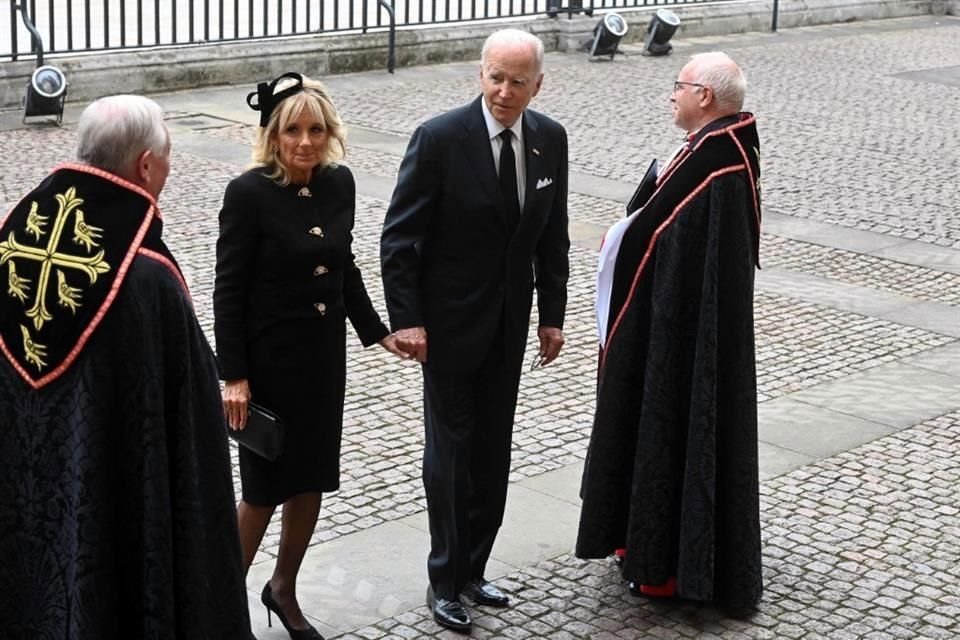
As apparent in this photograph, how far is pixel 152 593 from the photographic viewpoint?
3.72 meters

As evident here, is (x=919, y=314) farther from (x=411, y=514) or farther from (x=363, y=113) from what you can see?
(x=363, y=113)

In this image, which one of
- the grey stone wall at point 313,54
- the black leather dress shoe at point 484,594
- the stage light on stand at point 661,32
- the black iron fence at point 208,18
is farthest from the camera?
the stage light on stand at point 661,32

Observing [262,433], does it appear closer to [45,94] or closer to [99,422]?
[99,422]

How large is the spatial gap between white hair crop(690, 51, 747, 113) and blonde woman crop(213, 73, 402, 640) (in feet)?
3.90

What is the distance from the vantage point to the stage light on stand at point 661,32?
18.5 metres

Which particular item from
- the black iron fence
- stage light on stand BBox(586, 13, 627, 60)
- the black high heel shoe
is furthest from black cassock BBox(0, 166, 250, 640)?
stage light on stand BBox(586, 13, 627, 60)

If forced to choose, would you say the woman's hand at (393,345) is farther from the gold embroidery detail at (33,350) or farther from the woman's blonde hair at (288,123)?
the gold embroidery detail at (33,350)

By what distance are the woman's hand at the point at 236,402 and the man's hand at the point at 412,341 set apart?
540mm

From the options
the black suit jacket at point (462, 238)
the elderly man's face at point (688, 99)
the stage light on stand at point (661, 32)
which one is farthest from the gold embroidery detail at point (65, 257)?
the stage light on stand at point (661, 32)

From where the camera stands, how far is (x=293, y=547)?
193 inches

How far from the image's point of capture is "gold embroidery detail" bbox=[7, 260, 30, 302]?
3.68 metres

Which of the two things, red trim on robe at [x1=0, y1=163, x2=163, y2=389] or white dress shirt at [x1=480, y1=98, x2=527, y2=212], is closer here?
red trim on robe at [x1=0, y1=163, x2=163, y2=389]

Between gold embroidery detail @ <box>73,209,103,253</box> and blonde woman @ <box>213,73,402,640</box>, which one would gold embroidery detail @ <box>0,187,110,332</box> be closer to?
gold embroidery detail @ <box>73,209,103,253</box>

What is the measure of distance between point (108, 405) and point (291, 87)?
1.26m
